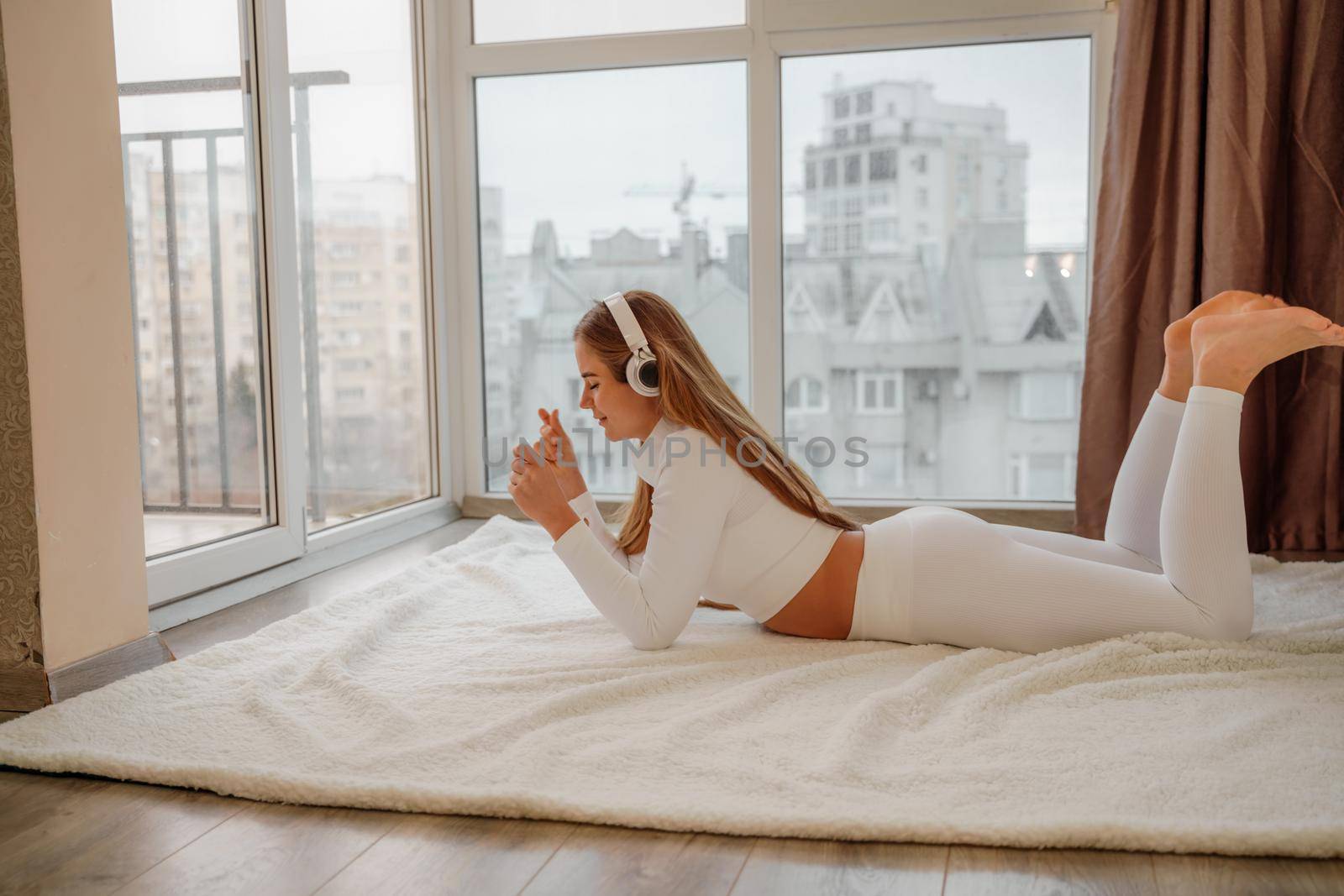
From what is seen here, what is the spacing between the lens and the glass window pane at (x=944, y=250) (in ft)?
10.1

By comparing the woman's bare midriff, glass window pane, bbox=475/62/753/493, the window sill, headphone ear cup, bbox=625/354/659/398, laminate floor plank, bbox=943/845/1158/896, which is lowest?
the window sill

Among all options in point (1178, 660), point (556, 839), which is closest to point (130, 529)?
point (556, 839)

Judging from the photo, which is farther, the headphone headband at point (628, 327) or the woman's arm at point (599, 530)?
the woman's arm at point (599, 530)

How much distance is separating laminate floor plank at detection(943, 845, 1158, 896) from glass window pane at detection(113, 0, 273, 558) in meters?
1.70

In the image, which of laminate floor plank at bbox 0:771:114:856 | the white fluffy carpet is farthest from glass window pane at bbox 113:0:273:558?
laminate floor plank at bbox 0:771:114:856

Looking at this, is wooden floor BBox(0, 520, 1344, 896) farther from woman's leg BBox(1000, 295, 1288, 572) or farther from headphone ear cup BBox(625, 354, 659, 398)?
woman's leg BBox(1000, 295, 1288, 572)

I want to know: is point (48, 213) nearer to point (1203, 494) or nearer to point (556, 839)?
point (556, 839)

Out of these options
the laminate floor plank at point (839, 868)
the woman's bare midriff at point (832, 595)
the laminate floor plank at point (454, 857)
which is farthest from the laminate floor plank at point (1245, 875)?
the woman's bare midriff at point (832, 595)

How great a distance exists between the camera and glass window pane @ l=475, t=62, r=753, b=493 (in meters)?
3.28

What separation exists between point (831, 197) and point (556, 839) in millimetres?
2479

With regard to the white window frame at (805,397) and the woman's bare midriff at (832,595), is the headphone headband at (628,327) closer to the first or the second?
the woman's bare midriff at (832,595)

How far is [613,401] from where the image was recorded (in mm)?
1709

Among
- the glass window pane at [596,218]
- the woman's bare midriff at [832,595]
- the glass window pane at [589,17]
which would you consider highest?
the glass window pane at [589,17]

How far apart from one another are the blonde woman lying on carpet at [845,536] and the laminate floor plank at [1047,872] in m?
0.63
